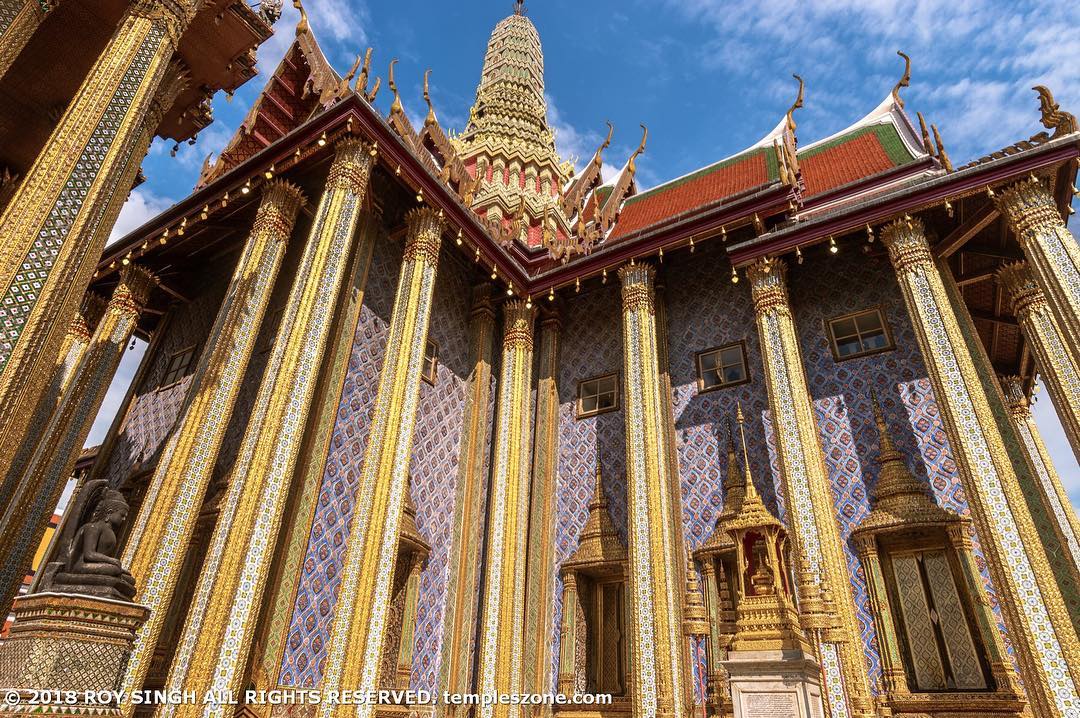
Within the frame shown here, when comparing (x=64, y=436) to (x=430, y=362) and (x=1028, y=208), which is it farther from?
(x=1028, y=208)

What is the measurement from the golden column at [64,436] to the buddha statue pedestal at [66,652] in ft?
19.5

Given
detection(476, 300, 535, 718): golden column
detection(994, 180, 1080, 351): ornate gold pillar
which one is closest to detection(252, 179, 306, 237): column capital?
detection(476, 300, 535, 718): golden column

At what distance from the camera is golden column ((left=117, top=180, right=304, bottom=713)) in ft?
21.4

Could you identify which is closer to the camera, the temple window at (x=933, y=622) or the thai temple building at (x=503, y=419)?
the thai temple building at (x=503, y=419)

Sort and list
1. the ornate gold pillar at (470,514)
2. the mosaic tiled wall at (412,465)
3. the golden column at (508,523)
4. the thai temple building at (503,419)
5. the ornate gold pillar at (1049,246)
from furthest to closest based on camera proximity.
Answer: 1. the ornate gold pillar at (470,514)
2. the golden column at (508,523)
3. the mosaic tiled wall at (412,465)
4. the ornate gold pillar at (1049,246)
5. the thai temple building at (503,419)

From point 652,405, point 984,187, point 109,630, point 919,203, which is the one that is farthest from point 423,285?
point 984,187

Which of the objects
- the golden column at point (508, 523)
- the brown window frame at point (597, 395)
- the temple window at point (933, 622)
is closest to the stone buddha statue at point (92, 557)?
the golden column at point (508, 523)

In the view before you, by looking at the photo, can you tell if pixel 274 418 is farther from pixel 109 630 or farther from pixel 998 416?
pixel 998 416

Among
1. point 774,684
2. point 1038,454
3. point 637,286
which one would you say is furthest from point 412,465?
point 1038,454

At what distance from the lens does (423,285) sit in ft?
31.7

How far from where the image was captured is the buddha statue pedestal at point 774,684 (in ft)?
17.4

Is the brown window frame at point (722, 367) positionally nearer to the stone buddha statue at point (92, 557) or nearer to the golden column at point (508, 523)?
the golden column at point (508, 523)

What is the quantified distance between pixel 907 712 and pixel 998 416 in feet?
11.8

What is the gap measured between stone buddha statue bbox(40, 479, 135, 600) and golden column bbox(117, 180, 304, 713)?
2.99 ft
